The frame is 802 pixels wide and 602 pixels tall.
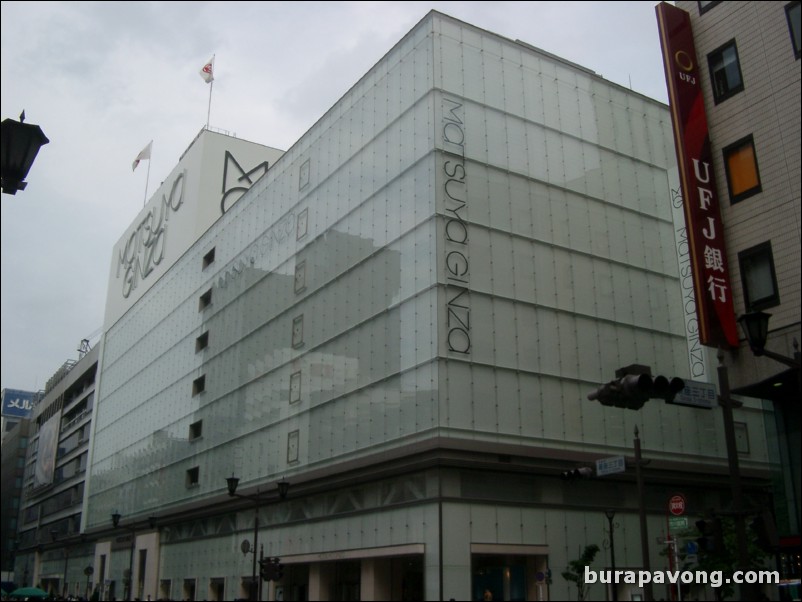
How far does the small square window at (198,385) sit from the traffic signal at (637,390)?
5113 centimetres

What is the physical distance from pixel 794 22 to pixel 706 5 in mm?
4245

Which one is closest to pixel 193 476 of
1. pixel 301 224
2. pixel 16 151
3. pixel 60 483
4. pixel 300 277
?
pixel 300 277

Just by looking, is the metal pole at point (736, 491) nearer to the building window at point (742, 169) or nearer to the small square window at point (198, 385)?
the building window at point (742, 169)

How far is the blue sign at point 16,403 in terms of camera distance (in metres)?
191

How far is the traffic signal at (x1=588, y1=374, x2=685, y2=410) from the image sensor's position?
14562 mm

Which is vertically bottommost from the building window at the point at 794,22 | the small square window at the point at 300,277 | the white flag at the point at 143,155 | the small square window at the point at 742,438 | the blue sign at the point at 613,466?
the blue sign at the point at 613,466

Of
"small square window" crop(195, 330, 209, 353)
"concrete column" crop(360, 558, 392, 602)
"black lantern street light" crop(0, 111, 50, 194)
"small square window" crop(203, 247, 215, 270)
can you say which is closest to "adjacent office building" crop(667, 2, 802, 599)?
"concrete column" crop(360, 558, 392, 602)

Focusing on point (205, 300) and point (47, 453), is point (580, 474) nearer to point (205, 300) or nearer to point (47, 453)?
point (205, 300)

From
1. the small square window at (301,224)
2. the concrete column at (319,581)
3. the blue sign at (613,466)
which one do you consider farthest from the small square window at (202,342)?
the blue sign at (613,466)

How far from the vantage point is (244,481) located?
171 feet

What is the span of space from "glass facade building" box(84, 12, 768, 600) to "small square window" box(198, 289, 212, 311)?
10089mm

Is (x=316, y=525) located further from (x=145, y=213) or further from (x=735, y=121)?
(x=145, y=213)

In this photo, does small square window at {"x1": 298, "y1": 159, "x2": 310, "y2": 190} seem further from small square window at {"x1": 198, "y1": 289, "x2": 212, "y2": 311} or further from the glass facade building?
small square window at {"x1": 198, "y1": 289, "x2": 212, "y2": 311}

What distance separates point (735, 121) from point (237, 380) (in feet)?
125
